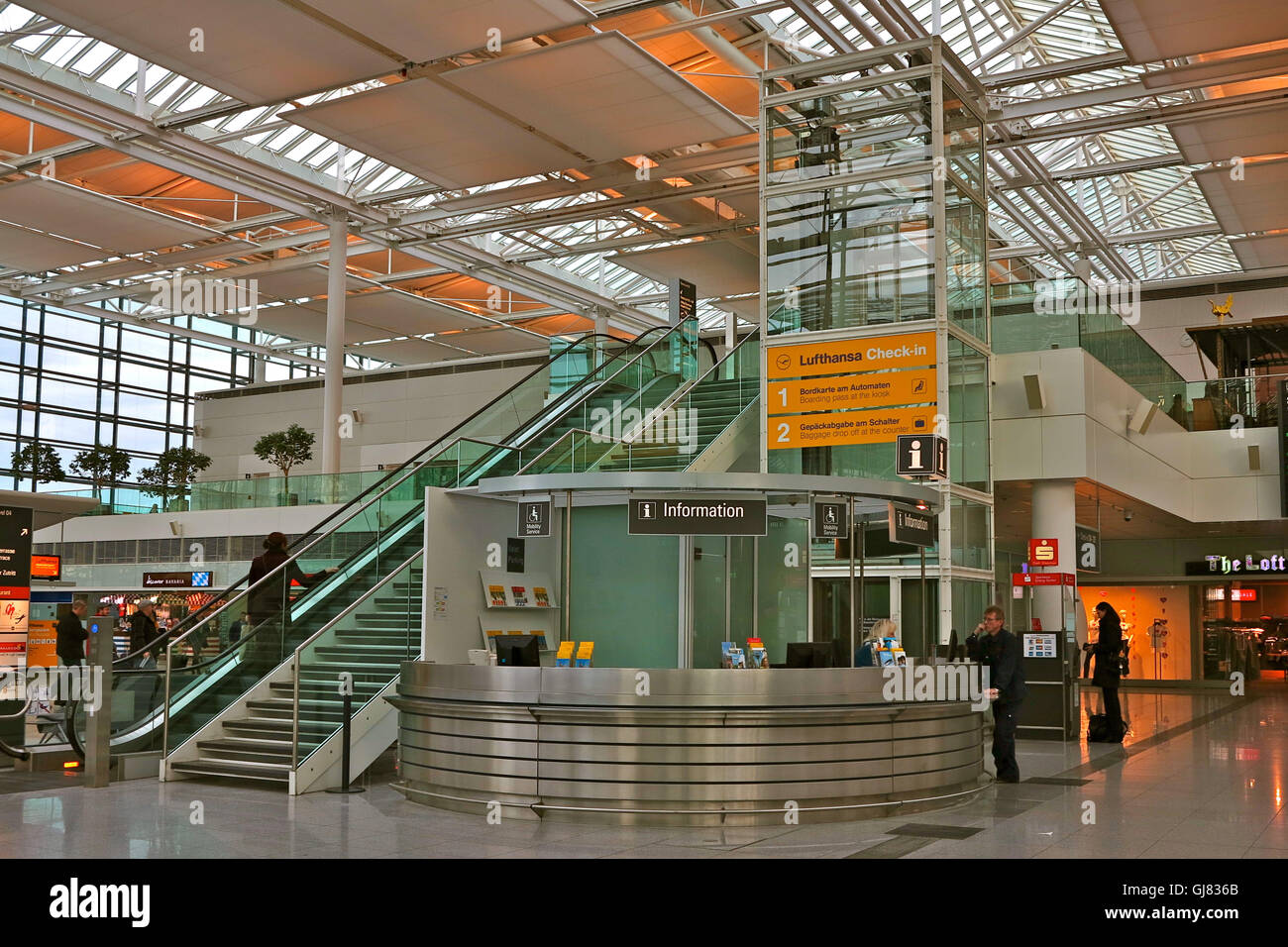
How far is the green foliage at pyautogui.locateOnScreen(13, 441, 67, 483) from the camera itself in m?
34.7

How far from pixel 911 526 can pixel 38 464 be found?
102 ft

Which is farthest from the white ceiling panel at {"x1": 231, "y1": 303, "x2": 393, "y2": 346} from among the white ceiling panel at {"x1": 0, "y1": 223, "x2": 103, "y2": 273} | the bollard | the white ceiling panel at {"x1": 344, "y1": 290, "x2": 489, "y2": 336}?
the bollard

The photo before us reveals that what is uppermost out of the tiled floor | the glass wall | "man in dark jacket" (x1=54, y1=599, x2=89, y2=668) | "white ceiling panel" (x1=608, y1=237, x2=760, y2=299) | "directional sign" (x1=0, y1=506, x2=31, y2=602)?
"white ceiling panel" (x1=608, y1=237, x2=760, y2=299)

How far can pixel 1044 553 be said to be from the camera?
17.0 m

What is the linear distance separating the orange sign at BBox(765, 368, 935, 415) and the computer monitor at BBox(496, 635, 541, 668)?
21.4 feet

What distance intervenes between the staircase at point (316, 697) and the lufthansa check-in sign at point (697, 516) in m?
3.07

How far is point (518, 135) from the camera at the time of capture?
20719mm

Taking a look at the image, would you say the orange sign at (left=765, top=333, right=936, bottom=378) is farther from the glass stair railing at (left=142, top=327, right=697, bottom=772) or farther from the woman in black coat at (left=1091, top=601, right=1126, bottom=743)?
the woman in black coat at (left=1091, top=601, right=1126, bottom=743)

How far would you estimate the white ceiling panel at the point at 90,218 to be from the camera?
24.8 meters

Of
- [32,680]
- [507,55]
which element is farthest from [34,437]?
[32,680]

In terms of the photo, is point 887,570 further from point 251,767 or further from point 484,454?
A: point 251,767

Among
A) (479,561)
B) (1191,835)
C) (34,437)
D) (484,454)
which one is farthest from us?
(34,437)

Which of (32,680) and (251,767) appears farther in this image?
(32,680)

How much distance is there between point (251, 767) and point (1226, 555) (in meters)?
24.9
